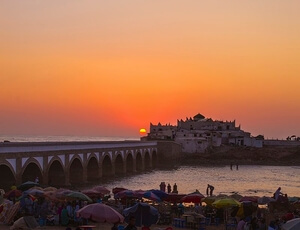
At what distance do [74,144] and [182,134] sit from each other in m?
62.5

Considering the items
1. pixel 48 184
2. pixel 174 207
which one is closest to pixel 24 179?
pixel 48 184

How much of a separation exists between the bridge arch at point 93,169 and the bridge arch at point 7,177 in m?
18.6

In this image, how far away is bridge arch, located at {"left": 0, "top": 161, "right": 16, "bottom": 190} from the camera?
108 feet

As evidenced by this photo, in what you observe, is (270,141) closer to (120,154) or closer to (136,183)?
(120,154)

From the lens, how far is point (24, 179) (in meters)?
37.6

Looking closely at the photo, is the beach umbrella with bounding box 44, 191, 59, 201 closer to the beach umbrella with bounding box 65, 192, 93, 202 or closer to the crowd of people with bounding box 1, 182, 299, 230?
the crowd of people with bounding box 1, 182, 299, 230

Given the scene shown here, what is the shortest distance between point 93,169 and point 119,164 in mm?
10308

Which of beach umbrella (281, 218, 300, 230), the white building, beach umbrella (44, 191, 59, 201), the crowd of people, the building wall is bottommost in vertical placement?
the crowd of people

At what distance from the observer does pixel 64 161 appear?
42344 millimetres

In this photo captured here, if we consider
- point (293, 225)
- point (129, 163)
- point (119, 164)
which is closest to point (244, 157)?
point (129, 163)

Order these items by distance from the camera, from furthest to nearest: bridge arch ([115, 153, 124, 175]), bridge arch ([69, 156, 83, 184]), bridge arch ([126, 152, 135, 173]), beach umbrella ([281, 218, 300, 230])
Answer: bridge arch ([126, 152, 135, 173])
bridge arch ([115, 153, 124, 175])
bridge arch ([69, 156, 83, 184])
beach umbrella ([281, 218, 300, 230])

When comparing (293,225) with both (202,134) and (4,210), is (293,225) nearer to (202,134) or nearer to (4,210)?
(4,210)

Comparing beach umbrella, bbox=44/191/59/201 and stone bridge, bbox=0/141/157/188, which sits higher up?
stone bridge, bbox=0/141/157/188

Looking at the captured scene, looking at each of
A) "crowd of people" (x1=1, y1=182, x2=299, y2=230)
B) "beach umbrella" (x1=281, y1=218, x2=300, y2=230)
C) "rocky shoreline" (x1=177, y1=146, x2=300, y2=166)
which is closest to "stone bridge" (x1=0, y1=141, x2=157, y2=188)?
"crowd of people" (x1=1, y1=182, x2=299, y2=230)
